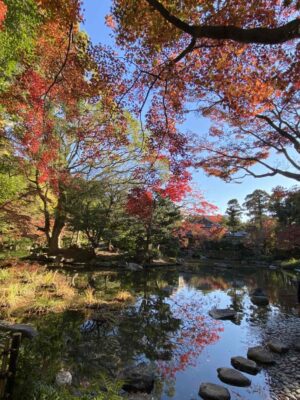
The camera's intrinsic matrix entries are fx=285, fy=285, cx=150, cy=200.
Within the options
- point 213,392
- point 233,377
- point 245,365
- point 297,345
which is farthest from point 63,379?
point 297,345

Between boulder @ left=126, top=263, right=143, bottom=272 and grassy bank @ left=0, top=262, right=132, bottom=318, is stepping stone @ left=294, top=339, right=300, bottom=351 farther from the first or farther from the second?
boulder @ left=126, top=263, right=143, bottom=272

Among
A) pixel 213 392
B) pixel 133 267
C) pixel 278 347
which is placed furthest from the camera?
pixel 133 267

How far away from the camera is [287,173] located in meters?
8.75

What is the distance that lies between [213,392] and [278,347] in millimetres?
2334

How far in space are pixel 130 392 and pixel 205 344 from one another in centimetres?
267

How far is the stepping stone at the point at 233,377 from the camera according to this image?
4523mm

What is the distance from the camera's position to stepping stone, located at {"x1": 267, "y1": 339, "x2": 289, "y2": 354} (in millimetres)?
5702

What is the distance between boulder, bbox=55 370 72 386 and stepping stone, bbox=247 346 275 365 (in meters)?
3.44

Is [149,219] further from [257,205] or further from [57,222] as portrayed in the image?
[257,205]

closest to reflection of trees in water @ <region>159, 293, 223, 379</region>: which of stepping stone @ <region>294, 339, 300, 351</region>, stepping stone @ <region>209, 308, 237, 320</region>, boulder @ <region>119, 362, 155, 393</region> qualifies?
stepping stone @ <region>209, 308, 237, 320</region>

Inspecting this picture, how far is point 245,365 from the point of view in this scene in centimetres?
509

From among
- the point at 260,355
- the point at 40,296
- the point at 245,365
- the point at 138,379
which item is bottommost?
the point at 138,379

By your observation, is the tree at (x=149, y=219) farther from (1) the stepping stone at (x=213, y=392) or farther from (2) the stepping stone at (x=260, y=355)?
(1) the stepping stone at (x=213, y=392)

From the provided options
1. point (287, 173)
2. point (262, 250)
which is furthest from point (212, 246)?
point (287, 173)
